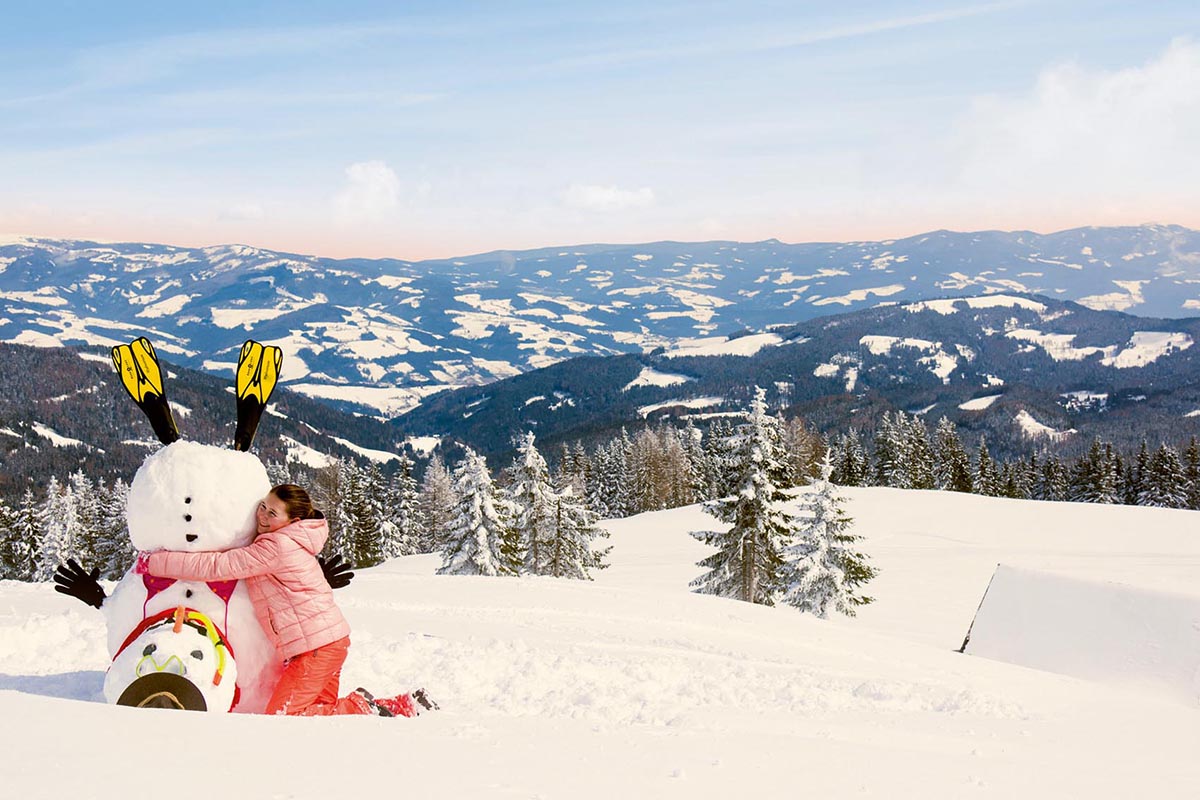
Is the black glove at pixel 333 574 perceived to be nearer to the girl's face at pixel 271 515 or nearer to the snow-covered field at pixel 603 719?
the girl's face at pixel 271 515

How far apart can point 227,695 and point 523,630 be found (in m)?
5.46

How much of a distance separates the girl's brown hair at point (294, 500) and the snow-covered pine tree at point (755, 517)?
2015cm

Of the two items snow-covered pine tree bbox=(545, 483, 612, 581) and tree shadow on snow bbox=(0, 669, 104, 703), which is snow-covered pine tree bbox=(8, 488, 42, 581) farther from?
tree shadow on snow bbox=(0, 669, 104, 703)

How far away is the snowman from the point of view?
5090 mm

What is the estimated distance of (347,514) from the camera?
164 ft

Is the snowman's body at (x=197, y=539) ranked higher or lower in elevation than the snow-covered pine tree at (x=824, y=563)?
higher

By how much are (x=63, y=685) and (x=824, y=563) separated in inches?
920

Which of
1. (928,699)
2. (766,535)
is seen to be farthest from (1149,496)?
(928,699)

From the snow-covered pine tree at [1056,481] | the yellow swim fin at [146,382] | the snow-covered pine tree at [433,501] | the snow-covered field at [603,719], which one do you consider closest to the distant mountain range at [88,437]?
the snow-covered pine tree at [433,501]

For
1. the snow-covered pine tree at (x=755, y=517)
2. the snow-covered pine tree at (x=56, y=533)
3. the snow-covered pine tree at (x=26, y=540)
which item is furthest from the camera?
the snow-covered pine tree at (x=26, y=540)

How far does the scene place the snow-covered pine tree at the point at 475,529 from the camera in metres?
29.5

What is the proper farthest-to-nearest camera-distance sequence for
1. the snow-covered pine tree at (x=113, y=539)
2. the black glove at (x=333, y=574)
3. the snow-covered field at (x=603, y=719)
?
the snow-covered pine tree at (x=113, y=539), the black glove at (x=333, y=574), the snow-covered field at (x=603, y=719)

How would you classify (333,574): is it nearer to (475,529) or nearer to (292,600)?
(292,600)

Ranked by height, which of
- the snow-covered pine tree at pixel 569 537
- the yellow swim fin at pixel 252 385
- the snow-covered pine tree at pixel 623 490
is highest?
the yellow swim fin at pixel 252 385
